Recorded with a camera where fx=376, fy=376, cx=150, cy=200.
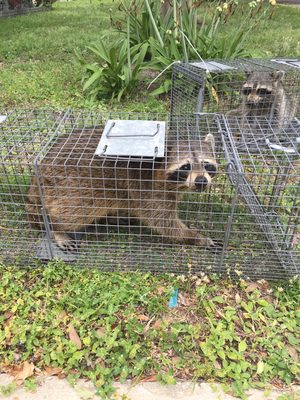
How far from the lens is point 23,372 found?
2.12 m

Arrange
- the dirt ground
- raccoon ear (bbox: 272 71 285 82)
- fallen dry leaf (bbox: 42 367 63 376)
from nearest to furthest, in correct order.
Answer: the dirt ground, fallen dry leaf (bbox: 42 367 63 376), raccoon ear (bbox: 272 71 285 82)

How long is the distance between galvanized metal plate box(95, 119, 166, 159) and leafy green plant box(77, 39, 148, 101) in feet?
9.85

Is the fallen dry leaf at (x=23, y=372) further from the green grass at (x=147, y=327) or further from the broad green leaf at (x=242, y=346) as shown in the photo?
the broad green leaf at (x=242, y=346)

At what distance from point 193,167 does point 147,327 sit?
111cm

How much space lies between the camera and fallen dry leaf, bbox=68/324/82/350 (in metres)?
2.26

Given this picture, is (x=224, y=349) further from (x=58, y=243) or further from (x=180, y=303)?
(x=58, y=243)

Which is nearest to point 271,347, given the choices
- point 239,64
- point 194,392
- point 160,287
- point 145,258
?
point 194,392

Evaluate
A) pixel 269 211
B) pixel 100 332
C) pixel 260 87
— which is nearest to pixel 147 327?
pixel 100 332

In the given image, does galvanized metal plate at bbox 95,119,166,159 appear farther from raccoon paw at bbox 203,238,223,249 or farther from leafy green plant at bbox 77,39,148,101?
leafy green plant at bbox 77,39,148,101

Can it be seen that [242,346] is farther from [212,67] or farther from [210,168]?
[212,67]

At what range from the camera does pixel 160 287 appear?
267 cm

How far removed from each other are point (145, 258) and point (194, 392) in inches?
41.1

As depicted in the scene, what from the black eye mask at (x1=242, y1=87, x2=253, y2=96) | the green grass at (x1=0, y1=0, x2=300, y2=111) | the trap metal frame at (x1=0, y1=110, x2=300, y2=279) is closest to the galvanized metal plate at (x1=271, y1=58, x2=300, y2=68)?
the black eye mask at (x1=242, y1=87, x2=253, y2=96)

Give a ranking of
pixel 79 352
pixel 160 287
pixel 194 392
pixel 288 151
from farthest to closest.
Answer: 1. pixel 160 287
2. pixel 288 151
3. pixel 79 352
4. pixel 194 392
